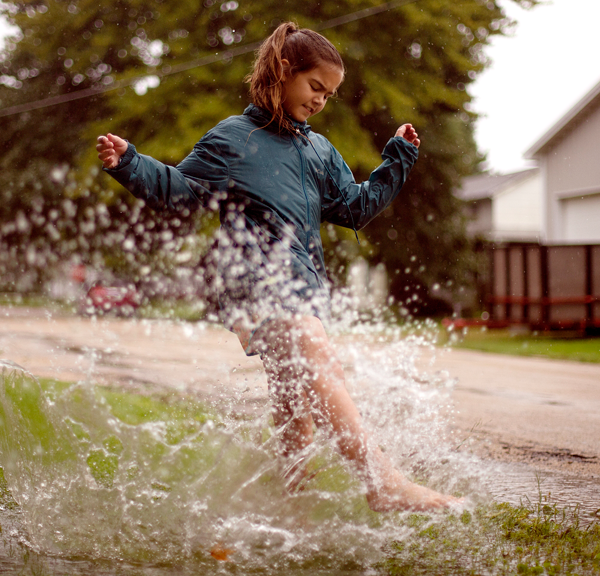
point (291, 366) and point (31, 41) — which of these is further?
point (31, 41)

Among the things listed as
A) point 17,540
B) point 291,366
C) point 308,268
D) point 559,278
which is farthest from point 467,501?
point 559,278

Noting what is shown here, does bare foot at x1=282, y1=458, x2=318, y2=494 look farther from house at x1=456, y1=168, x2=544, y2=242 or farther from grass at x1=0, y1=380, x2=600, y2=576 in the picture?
house at x1=456, y1=168, x2=544, y2=242

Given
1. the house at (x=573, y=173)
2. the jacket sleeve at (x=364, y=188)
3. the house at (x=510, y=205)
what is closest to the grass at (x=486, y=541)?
the jacket sleeve at (x=364, y=188)

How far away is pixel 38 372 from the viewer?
590 centimetres

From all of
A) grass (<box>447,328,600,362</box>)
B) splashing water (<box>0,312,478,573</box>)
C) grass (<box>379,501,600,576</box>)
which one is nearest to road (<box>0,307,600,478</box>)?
splashing water (<box>0,312,478,573</box>)

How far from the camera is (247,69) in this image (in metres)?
11.5

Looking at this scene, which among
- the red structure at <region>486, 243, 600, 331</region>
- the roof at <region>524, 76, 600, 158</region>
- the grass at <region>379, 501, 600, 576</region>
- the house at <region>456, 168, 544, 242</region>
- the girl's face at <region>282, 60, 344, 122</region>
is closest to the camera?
the grass at <region>379, 501, 600, 576</region>

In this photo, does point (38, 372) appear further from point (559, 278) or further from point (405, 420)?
point (559, 278)

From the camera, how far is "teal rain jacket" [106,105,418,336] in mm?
2193

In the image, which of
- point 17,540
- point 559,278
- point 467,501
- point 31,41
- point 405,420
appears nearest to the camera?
point 17,540

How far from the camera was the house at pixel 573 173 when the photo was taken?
14.8 meters

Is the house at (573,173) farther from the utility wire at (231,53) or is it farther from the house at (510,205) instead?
the house at (510,205)

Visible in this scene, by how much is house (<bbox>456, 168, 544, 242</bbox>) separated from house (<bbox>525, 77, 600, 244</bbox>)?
61.4ft

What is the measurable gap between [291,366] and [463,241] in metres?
16.9
